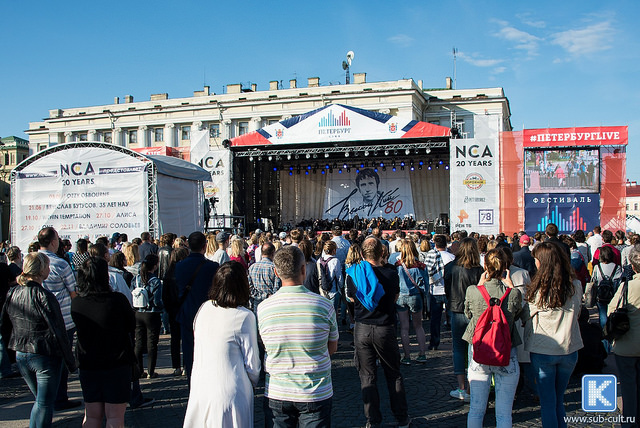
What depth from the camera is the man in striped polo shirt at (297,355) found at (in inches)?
103

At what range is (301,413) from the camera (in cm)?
264

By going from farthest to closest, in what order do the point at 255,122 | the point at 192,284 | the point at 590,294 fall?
1. the point at 255,122
2. the point at 590,294
3. the point at 192,284

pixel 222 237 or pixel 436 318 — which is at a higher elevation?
pixel 222 237

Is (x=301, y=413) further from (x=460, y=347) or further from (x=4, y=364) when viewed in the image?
(x=4, y=364)

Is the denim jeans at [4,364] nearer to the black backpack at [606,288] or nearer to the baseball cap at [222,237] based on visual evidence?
the baseball cap at [222,237]

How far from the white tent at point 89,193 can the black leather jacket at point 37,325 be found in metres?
9.11

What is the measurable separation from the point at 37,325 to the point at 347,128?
50.0 feet

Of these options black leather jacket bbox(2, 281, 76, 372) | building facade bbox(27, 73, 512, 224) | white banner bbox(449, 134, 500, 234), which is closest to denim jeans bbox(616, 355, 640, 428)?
black leather jacket bbox(2, 281, 76, 372)

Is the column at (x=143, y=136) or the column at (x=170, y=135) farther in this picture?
the column at (x=143, y=136)

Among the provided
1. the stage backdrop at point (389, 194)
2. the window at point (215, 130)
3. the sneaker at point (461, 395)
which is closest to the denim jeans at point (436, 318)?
the sneaker at point (461, 395)

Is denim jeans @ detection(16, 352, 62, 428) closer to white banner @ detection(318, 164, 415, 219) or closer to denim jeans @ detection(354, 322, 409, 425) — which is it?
denim jeans @ detection(354, 322, 409, 425)

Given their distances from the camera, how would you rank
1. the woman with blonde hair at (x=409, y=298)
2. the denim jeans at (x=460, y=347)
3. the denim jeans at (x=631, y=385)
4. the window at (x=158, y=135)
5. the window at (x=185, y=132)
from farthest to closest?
the window at (x=158, y=135), the window at (x=185, y=132), the woman with blonde hair at (x=409, y=298), the denim jeans at (x=460, y=347), the denim jeans at (x=631, y=385)

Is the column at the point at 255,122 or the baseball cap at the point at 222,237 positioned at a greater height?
the column at the point at 255,122

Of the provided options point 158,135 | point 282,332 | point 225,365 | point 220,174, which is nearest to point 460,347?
point 282,332
